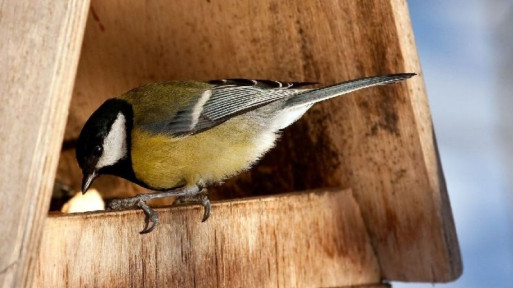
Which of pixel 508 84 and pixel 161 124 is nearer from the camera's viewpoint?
pixel 161 124

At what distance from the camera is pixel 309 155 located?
8.44 feet

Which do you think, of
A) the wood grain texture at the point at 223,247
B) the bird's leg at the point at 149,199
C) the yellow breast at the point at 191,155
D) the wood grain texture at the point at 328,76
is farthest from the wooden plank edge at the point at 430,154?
the bird's leg at the point at 149,199

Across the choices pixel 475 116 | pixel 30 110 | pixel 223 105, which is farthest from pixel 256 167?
pixel 30 110

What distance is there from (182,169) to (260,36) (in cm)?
46

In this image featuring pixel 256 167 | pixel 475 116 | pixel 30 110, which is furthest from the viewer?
→ pixel 475 116

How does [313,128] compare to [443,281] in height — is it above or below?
above

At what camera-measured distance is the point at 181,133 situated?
7.63ft

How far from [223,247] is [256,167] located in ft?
2.27

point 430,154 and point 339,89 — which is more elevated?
point 339,89

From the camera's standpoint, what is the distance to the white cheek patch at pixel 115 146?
2.34 meters

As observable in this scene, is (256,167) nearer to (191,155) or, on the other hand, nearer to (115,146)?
(191,155)

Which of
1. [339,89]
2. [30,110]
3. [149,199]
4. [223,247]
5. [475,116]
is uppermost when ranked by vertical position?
[475,116]

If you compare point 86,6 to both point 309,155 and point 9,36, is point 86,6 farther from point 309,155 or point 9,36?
point 309,155

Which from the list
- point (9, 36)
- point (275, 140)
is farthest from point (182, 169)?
point (9, 36)
